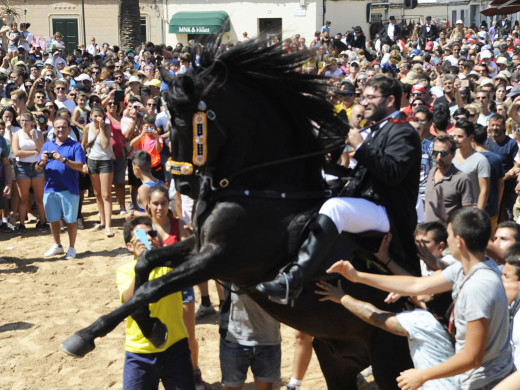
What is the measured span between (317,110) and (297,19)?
35941mm

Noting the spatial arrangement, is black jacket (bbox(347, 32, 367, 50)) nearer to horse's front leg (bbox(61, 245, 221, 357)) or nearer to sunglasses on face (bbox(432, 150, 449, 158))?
sunglasses on face (bbox(432, 150, 449, 158))

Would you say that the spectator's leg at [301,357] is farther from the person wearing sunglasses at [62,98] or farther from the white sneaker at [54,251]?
the person wearing sunglasses at [62,98]

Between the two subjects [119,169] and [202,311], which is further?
[119,169]

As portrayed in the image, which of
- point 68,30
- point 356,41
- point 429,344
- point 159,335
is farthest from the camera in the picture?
point 68,30

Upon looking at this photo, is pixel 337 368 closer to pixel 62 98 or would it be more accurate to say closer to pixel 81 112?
pixel 81 112

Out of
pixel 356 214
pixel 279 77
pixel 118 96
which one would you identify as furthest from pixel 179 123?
pixel 118 96

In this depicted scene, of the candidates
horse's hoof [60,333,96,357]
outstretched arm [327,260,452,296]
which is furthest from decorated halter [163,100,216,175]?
horse's hoof [60,333,96,357]

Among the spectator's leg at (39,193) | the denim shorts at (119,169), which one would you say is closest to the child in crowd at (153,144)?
the denim shorts at (119,169)

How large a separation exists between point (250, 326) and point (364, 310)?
138cm

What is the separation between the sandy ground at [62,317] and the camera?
683cm

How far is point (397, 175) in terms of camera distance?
15.0ft

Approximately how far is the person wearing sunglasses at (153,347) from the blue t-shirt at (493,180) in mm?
4132

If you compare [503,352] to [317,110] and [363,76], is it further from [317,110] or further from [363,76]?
[363,76]

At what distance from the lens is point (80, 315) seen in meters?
8.36
